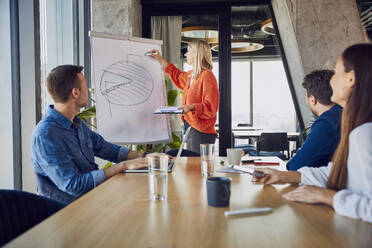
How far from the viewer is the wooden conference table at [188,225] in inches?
33.6

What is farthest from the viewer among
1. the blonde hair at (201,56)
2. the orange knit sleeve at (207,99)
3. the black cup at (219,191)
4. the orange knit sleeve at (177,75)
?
the orange knit sleeve at (177,75)

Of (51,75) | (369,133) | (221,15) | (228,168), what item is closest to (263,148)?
(221,15)

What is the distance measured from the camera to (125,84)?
268 cm

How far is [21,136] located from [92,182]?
3.60ft

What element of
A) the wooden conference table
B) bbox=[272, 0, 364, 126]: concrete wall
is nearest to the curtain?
bbox=[272, 0, 364, 126]: concrete wall

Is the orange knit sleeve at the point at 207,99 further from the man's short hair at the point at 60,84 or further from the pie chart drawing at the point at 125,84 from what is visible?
the man's short hair at the point at 60,84

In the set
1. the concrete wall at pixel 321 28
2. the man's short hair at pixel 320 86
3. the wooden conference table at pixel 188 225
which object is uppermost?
the concrete wall at pixel 321 28

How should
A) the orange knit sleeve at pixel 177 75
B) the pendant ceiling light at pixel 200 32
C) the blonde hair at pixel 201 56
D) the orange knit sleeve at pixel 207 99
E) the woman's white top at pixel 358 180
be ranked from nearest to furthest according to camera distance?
the woman's white top at pixel 358 180 → the orange knit sleeve at pixel 207 99 → the blonde hair at pixel 201 56 → the orange knit sleeve at pixel 177 75 → the pendant ceiling light at pixel 200 32

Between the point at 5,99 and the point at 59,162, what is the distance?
1.04 meters

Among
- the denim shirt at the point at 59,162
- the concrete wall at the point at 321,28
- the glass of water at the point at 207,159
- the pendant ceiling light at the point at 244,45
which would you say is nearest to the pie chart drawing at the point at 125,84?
the denim shirt at the point at 59,162

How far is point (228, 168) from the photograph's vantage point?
1.87 meters

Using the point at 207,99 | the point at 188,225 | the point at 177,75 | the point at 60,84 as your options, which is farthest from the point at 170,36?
the point at 188,225

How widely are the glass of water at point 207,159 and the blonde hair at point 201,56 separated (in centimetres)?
162

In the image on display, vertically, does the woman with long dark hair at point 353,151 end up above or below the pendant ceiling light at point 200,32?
below
